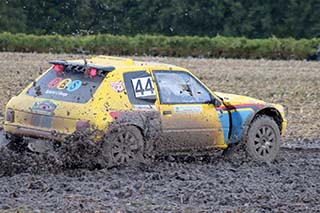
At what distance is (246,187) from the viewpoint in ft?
34.4

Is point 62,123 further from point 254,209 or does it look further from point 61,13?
point 61,13

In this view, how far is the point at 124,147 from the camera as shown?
1155 cm

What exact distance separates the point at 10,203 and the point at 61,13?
55.0m

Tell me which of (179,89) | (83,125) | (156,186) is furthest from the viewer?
(179,89)

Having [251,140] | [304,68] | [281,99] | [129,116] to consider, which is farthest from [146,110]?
→ [304,68]

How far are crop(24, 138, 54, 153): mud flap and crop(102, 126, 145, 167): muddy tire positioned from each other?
68cm

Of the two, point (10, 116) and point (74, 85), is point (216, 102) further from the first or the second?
point (10, 116)

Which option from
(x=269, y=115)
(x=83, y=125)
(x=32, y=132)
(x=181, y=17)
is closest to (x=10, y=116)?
(x=32, y=132)

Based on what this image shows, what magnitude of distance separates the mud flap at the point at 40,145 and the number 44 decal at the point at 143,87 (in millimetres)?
1305

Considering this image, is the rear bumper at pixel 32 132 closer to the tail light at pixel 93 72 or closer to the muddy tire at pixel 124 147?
the muddy tire at pixel 124 147

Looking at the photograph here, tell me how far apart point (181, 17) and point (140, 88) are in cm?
5365

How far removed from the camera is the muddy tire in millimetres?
11391

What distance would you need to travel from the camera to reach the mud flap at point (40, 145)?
37.7 ft

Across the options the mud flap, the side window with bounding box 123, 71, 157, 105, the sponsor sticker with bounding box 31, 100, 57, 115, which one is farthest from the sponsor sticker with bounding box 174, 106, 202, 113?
the mud flap
